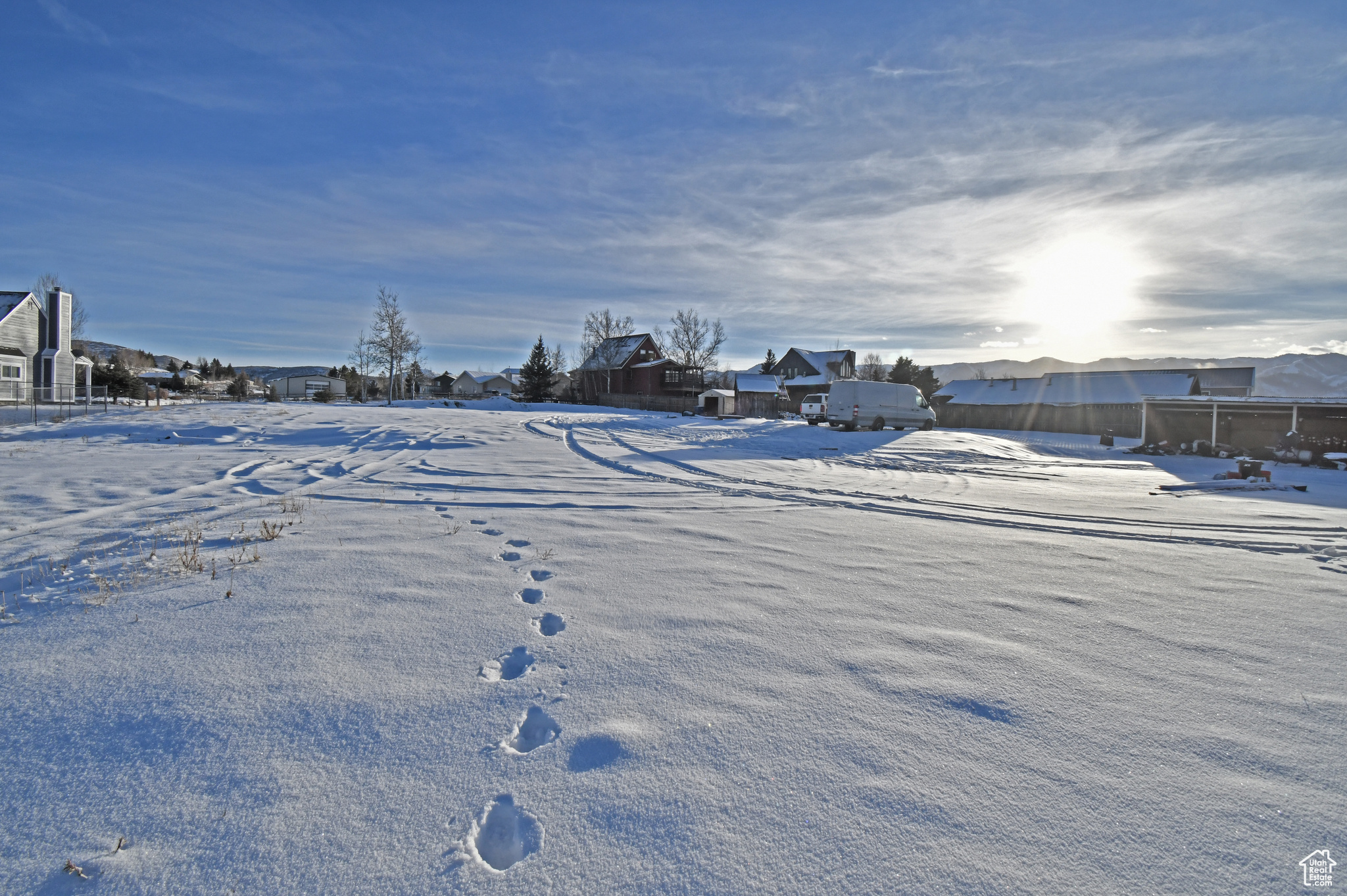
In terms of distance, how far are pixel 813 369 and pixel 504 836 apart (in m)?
68.3

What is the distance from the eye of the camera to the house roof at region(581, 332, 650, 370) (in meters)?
58.6

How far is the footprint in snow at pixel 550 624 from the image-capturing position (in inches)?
140

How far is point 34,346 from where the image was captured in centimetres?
3091

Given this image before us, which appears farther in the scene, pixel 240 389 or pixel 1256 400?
pixel 240 389

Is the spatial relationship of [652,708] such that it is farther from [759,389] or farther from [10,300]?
[759,389]

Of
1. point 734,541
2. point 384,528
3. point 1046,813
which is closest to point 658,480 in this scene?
point 734,541

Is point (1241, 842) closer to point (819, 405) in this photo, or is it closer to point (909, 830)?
point (909, 830)

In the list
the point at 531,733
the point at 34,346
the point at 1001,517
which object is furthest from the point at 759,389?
the point at 531,733

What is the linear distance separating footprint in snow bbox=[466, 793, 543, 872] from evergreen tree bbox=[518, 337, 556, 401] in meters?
60.7

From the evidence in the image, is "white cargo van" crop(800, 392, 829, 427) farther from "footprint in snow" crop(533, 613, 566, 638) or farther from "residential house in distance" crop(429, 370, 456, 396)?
"residential house in distance" crop(429, 370, 456, 396)

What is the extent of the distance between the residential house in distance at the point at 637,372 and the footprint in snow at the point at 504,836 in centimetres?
5422

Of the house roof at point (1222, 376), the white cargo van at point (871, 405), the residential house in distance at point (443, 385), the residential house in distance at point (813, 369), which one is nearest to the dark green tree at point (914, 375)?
the residential house in distance at point (813, 369)

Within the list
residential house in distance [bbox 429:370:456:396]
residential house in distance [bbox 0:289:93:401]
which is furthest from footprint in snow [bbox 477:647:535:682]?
residential house in distance [bbox 429:370:456:396]

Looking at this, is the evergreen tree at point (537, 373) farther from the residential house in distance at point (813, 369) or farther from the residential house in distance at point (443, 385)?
the residential house in distance at point (443, 385)
